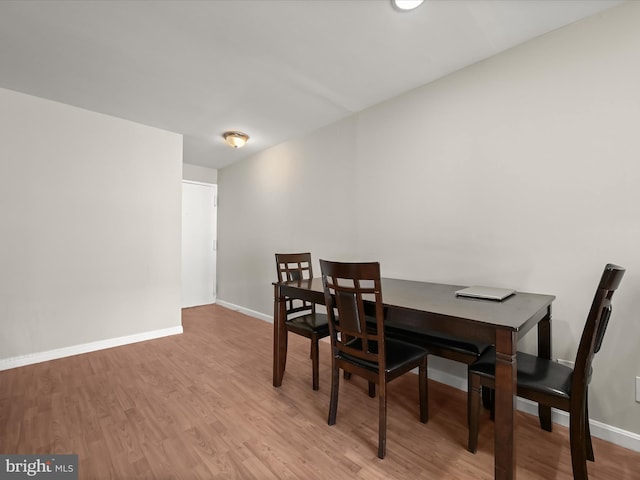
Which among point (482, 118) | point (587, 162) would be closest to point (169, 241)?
point (482, 118)

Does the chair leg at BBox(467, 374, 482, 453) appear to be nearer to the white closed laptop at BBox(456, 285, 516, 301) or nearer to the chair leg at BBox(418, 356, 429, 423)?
the chair leg at BBox(418, 356, 429, 423)

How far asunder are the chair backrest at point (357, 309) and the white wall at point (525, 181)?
0.99 metres

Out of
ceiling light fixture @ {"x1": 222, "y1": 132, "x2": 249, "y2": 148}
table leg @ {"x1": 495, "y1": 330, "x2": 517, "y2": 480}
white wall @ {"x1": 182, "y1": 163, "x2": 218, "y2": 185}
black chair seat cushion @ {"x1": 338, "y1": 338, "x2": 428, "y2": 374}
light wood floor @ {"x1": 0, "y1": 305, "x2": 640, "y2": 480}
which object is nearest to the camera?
table leg @ {"x1": 495, "y1": 330, "x2": 517, "y2": 480}

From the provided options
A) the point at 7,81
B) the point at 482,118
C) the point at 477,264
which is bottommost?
the point at 477,264

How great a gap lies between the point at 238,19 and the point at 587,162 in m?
2.20

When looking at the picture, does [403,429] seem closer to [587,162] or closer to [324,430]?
[324,430]

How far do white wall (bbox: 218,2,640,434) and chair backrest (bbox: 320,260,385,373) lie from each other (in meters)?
0.99

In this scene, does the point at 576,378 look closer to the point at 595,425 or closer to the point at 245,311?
the point at 595,425

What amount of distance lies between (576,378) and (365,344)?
35.7 inches

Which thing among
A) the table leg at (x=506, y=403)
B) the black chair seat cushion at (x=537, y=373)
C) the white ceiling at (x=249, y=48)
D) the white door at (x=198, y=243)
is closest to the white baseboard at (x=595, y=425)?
the black chair seat cushion at (x=537, y=373)

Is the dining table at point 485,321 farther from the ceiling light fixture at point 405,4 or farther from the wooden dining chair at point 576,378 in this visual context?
the ceiling light fixture at point 405,4

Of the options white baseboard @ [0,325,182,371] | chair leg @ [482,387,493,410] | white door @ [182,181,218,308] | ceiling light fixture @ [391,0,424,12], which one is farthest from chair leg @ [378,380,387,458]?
white door @ [182,181,218,308]

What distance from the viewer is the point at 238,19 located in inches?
69.0

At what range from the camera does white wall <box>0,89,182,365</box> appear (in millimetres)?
2611
